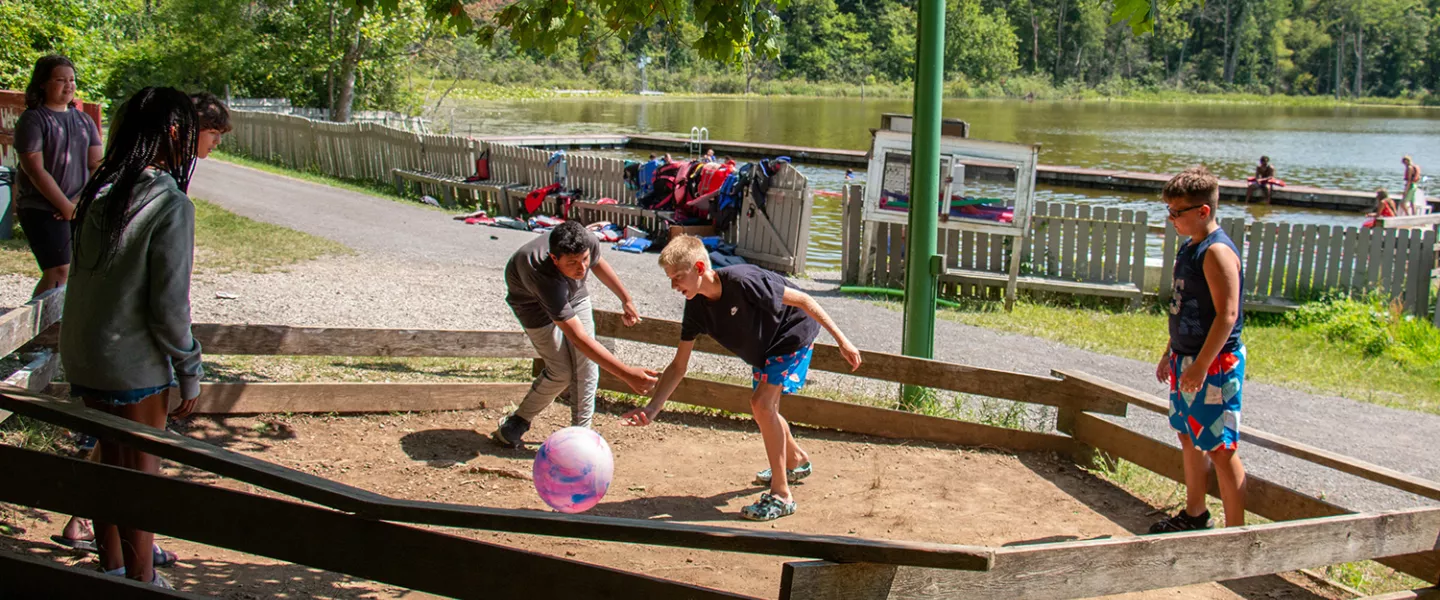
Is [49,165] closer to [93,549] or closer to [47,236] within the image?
[47,236]

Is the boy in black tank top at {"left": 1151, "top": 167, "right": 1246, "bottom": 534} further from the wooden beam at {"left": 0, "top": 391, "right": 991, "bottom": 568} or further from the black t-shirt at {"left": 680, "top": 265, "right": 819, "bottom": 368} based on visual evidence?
the wooden beam at {"left": 0, "top": 391, "right": 991, "bottom": 568}

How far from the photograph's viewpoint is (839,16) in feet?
419

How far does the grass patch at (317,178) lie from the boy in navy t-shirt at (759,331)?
49.8 ft

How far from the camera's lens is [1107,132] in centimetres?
5909

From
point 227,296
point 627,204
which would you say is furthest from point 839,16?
point 227,296

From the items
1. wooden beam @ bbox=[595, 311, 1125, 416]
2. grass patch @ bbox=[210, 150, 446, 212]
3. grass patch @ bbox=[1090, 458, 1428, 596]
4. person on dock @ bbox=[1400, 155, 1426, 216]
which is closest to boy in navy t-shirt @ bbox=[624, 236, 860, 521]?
wooden beam @ bbox=[595, 311, 1125, 416]

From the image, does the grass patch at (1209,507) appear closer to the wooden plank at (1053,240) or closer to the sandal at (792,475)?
the sandal at (792,475)

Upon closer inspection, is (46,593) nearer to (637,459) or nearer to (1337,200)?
(637,459)

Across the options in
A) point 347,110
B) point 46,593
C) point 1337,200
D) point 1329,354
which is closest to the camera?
point 46,593

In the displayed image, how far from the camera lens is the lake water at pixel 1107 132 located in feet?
104

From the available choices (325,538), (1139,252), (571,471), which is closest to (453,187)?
(1139,252)

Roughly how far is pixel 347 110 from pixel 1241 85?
366 feet

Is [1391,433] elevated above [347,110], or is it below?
below

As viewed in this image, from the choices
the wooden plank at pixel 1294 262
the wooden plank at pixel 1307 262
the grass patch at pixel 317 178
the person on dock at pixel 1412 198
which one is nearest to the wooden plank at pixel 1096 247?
the wooden plank at pixel 1294 262
